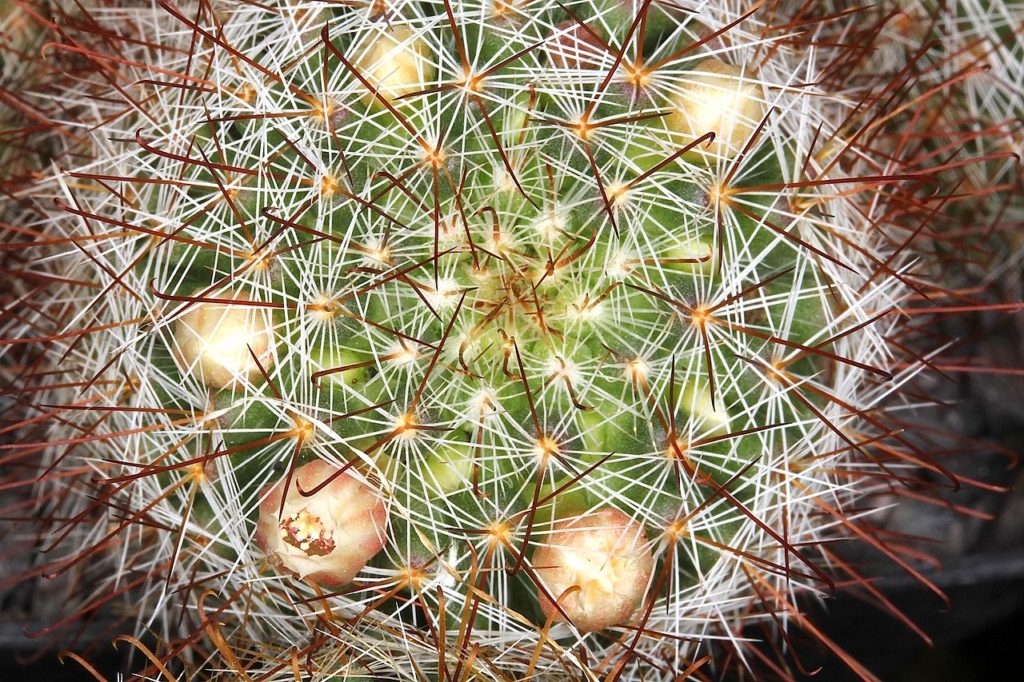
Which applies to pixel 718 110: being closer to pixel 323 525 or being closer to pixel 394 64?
pixel 394 64

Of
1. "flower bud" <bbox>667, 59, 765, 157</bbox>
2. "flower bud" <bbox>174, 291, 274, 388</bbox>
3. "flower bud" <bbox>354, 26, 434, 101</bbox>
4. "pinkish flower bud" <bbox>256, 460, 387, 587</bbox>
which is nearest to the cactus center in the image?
"pinkish flower bud" <bbox>256, 460, 387, 587</bbox>

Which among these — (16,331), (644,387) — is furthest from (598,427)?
(16,331)

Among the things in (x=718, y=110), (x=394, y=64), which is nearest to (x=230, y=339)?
(x=394, y=64)

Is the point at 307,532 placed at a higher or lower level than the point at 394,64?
lower

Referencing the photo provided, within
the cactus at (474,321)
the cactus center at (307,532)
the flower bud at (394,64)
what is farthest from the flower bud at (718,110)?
the cactus center at (307,532)

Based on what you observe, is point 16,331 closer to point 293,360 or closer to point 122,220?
point 122,220

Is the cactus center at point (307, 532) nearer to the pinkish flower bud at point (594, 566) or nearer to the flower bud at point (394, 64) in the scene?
the pinkish flower bud at point (594, 566)
